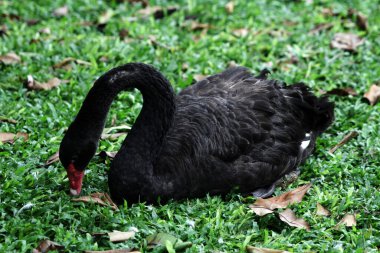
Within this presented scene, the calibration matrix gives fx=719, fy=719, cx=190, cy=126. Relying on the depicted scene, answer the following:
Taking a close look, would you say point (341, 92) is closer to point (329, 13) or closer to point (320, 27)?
point (320, 27)

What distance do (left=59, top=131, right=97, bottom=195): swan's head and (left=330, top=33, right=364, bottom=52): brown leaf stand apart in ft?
Result: 12.6

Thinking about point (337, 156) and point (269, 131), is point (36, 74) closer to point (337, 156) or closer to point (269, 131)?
point (269, 131)

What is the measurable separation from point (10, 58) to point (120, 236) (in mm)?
3118

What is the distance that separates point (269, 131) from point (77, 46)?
263 centimetres

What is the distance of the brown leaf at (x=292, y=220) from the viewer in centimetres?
428

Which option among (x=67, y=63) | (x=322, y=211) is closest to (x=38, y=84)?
(x=67, y=63)

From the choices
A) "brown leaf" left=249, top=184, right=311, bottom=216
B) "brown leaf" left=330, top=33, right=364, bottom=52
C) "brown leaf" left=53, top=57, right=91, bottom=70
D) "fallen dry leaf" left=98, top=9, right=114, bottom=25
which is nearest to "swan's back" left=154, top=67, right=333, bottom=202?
"brown leaf" left=249, top=184, right=311, bottom=216

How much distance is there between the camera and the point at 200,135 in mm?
4699

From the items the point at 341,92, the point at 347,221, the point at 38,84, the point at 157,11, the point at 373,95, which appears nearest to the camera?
the point at 347,221

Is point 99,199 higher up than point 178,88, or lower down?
lower down

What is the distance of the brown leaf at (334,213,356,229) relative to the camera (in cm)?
435

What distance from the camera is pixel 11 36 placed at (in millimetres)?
7074

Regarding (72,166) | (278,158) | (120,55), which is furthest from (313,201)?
(120,55)

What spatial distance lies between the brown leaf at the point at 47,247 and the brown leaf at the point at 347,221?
1676 millimetres
